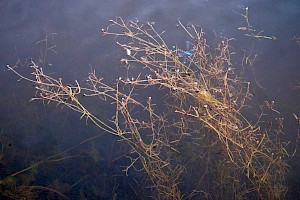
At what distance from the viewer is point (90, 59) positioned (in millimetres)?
3508

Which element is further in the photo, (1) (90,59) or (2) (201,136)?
(1) (90,59)

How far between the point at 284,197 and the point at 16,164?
2207mm

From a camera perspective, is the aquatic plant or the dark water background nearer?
the aquatic plant

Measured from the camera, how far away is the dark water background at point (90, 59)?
3111mm

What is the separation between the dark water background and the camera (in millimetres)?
3111

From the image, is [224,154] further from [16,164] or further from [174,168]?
[16,164]

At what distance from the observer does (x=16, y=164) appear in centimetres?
312

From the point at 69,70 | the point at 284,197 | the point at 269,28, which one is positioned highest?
the point at 69,70

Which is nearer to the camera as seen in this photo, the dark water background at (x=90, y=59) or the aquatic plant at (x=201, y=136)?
the aquatic plant at (x=201, y=136)

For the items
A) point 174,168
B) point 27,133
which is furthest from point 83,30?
point 174,168

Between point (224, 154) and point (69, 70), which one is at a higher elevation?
point (69, 70)

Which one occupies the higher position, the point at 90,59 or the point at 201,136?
the point at 90,59

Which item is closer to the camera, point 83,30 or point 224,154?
point 224,154

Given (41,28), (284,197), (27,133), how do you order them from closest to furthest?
(284,197)
(27,133)
(41,28)
